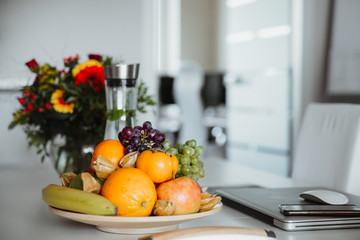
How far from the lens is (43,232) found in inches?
34.3

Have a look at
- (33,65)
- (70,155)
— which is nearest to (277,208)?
(70,155)

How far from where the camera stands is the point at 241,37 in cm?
500

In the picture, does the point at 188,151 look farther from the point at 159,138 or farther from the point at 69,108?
the point at 69,108

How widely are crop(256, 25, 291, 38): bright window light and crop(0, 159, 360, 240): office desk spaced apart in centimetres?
263

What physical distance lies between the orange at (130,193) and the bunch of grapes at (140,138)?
108 mm

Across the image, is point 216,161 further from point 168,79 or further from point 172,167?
point 168,79

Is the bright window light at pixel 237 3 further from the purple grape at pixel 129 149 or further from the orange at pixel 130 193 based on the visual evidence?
Answer: the orange at pixel 130 193

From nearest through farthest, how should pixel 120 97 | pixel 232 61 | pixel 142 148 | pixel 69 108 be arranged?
pixel 142 148 → pixel 120 97 → pixel 69 108 → pixel 232 61

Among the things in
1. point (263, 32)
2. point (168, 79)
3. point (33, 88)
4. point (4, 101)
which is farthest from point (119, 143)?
point (168, 79)

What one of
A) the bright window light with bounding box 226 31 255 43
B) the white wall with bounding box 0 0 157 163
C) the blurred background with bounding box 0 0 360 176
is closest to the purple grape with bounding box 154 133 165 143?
the blurred background with bounding box 0 0 360 176

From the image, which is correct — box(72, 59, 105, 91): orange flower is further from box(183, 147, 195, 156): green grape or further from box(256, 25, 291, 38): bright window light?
box(256, 25, 291, 38): bright window light

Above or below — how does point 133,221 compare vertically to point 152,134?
below

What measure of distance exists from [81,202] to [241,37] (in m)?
4.44

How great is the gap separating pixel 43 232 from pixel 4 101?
6.43 feet
